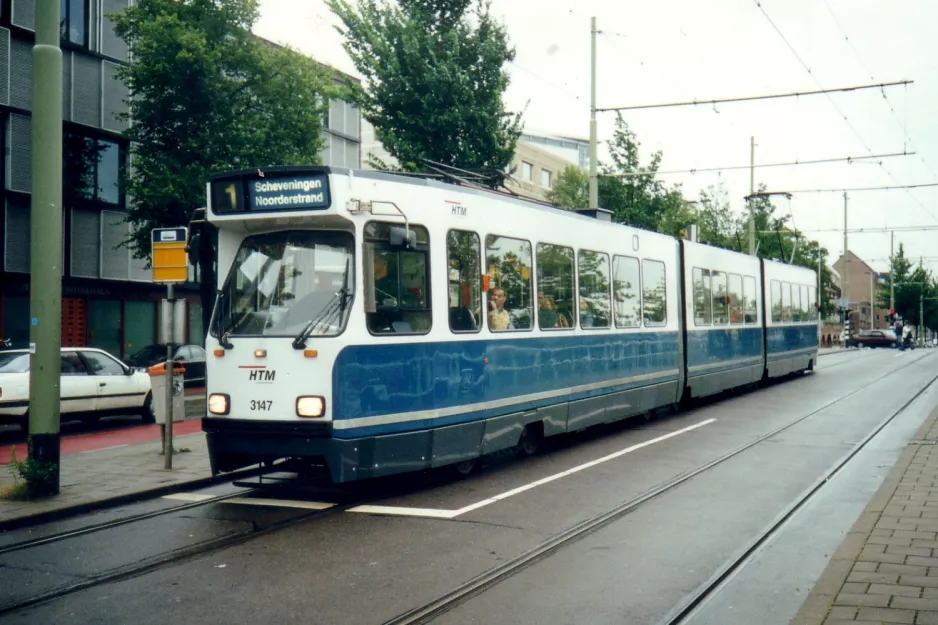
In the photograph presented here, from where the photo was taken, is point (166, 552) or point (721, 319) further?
point (721, 319)

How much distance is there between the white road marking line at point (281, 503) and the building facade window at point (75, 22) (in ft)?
64.7

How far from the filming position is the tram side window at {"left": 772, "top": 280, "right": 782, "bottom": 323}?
23.2 metres

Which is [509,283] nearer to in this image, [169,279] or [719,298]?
[169,279]

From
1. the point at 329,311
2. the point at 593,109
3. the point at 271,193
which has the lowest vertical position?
the point at 329,311

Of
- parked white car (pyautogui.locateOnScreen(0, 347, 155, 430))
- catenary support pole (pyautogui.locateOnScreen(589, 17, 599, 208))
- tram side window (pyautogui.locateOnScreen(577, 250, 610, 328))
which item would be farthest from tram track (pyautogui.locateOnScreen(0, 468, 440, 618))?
catenary support pole (pyautogui.locateOnScreen(589, 17, 599, 208))

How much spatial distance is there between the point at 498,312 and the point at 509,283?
1.35ft

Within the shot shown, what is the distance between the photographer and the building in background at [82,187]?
23328mm

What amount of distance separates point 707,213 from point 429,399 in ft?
128

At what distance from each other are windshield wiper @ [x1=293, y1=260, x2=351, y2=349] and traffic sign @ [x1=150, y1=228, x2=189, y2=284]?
3.02 meters

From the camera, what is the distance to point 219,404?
8.84 meters

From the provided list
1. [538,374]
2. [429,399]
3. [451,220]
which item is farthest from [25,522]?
[538,374]

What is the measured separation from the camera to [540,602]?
5668 millimetres

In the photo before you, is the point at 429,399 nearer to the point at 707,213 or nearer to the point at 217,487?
the point at 217,487

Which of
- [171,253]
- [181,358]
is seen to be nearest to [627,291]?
[171,253]
